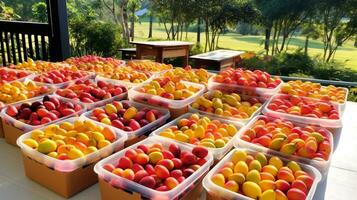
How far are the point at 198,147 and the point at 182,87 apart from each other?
706 millimetres

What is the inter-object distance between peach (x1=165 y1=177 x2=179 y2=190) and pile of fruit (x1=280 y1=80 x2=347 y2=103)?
1.06 meters

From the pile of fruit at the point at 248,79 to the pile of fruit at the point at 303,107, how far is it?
0.49 ft

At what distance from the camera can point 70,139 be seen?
120 centimetres

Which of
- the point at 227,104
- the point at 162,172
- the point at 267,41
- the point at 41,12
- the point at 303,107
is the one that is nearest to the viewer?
the point at 162,172

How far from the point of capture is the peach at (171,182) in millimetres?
944

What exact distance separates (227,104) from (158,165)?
2.27 feet

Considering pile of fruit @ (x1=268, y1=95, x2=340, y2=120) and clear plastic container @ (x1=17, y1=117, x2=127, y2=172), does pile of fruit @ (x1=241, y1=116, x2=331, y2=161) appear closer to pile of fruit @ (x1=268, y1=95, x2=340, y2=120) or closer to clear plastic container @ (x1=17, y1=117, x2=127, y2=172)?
pile of fruit @ (x1=268, y1=95, x2=340, y2=120)

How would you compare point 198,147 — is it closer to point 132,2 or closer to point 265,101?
point 265,101

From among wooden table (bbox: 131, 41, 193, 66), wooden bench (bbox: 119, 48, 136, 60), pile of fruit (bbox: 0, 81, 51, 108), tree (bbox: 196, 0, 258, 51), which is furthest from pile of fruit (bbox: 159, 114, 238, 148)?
tree (bbox: 196, 0, 258, 51)

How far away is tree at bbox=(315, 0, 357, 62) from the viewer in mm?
11336

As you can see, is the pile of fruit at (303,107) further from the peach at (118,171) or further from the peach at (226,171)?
the peach at (118,171)

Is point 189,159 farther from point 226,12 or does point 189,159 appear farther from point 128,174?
point 226,12

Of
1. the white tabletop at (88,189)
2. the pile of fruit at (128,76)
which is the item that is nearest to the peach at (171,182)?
the white tabletop at (88,189)

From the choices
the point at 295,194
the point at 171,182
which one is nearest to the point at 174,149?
the point at 171,182
